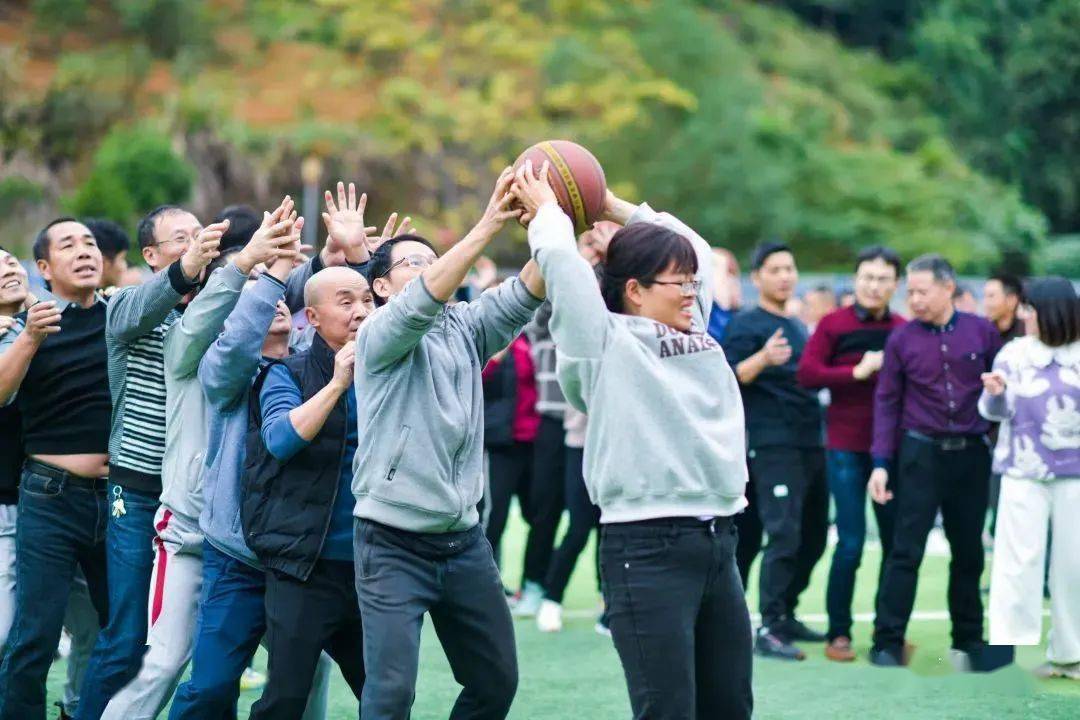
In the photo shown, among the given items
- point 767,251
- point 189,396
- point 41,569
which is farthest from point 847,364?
point 41,569

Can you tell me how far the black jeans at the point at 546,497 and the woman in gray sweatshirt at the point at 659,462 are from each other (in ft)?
18.0

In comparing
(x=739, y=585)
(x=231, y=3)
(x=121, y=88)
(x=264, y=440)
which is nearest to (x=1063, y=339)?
(x=739, y=585)

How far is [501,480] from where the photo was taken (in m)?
10.4

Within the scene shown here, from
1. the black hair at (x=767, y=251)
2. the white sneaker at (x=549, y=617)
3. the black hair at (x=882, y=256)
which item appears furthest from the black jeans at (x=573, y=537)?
the black hair at (x=882, y=256)

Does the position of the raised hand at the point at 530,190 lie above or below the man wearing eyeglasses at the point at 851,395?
above

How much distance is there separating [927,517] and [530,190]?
429cm

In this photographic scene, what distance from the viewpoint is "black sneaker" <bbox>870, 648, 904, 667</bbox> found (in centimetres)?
827

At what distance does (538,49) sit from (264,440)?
30010 mm

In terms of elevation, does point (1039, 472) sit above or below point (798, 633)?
above

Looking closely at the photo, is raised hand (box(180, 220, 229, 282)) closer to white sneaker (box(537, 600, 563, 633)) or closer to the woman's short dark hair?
the woman's short dark hair

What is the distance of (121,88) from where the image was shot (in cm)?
4012

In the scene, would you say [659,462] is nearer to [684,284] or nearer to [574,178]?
[684,284]

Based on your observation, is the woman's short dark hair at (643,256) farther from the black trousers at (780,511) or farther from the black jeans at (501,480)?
the black jeans at (501,480)

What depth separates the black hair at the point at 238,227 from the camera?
6.89 m
